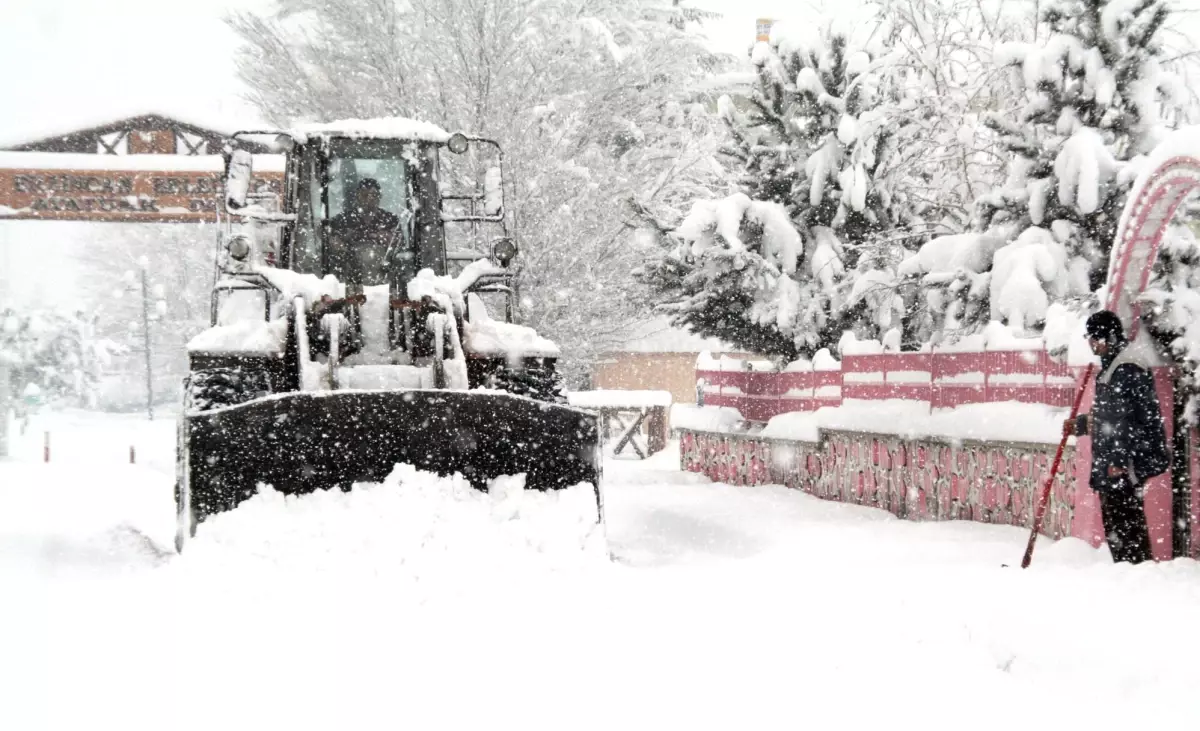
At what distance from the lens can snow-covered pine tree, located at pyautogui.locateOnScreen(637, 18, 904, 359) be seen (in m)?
13.3

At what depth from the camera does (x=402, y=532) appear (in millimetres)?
6383

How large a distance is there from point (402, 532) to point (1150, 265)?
15.7ft

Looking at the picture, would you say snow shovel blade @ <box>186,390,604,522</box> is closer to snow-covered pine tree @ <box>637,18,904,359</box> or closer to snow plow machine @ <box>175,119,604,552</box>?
snow plow machine @ <box>175,119,604,552</box>

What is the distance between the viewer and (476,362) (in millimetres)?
8078

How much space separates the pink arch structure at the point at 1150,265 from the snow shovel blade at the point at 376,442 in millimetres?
3373

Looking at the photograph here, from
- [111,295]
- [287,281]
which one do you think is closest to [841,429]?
[287,281]

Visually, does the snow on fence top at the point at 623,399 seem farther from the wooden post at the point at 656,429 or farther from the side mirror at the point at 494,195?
the side mirror at the point at 494,195

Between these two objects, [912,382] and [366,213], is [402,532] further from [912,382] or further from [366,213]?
[912,382]

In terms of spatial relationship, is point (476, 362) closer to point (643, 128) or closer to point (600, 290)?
point (600, 290)

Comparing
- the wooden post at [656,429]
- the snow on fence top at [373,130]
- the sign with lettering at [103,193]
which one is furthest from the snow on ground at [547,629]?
the wooden post at [656,429]

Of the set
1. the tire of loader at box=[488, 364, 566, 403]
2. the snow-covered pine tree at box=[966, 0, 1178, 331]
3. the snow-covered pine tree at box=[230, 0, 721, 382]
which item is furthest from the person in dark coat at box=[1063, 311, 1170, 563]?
the snow-covered pine tree at box=[230, 0, 721, 382]

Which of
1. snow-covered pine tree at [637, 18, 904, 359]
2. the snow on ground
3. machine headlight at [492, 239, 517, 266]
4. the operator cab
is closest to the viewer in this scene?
the snow on ground

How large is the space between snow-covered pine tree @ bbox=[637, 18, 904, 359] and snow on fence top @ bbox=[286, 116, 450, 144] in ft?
15.9

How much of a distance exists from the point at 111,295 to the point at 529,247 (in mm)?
39491
